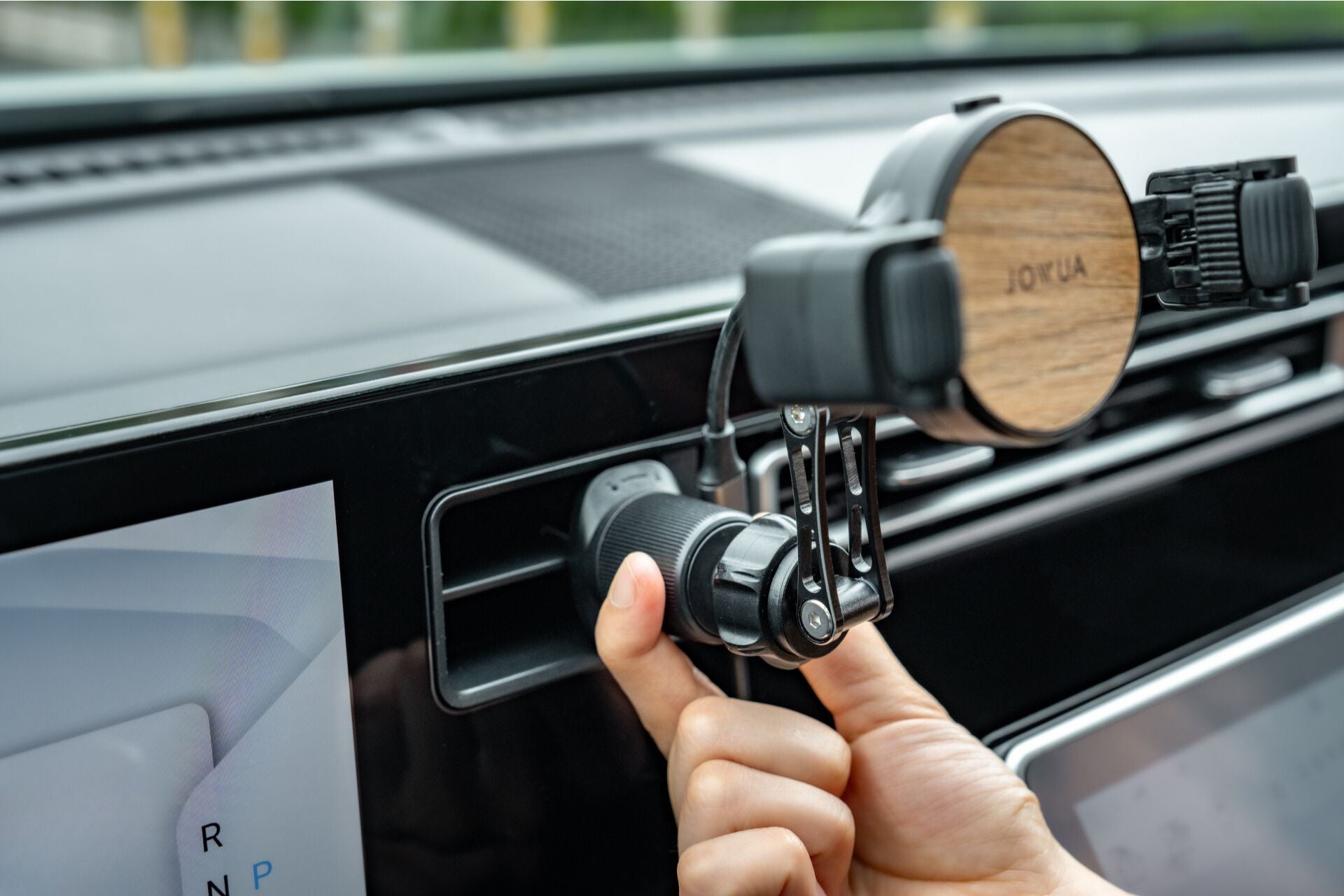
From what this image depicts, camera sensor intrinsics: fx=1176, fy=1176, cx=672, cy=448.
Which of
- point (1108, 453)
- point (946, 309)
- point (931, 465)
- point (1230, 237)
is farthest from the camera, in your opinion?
point (1108, 453)

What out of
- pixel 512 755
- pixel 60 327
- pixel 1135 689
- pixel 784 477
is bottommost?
pixel 1135 689

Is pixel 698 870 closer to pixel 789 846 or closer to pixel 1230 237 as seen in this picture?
pixel 789 846

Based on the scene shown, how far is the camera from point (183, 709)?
1.65 ft

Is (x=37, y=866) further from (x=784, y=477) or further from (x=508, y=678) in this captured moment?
(x=784, y=477)

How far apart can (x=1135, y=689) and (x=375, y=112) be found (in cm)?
82

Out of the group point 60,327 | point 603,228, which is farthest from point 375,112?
point 60,327

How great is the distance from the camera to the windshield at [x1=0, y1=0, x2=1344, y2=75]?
0.94 meters

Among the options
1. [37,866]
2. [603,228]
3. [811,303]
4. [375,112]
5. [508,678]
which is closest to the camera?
[811,303]

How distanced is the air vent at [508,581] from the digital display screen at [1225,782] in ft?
1.16

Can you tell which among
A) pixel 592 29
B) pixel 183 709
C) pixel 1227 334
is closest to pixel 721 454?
pixel 183 709

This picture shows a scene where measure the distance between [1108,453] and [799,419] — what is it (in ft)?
1.50

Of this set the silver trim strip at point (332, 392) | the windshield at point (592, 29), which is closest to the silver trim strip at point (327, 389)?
the silver trim strip at point (332, 392)

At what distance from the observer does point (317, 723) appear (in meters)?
0.54

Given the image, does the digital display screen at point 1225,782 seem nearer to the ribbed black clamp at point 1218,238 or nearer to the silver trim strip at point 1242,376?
the silver trim strip at point 1242,376
